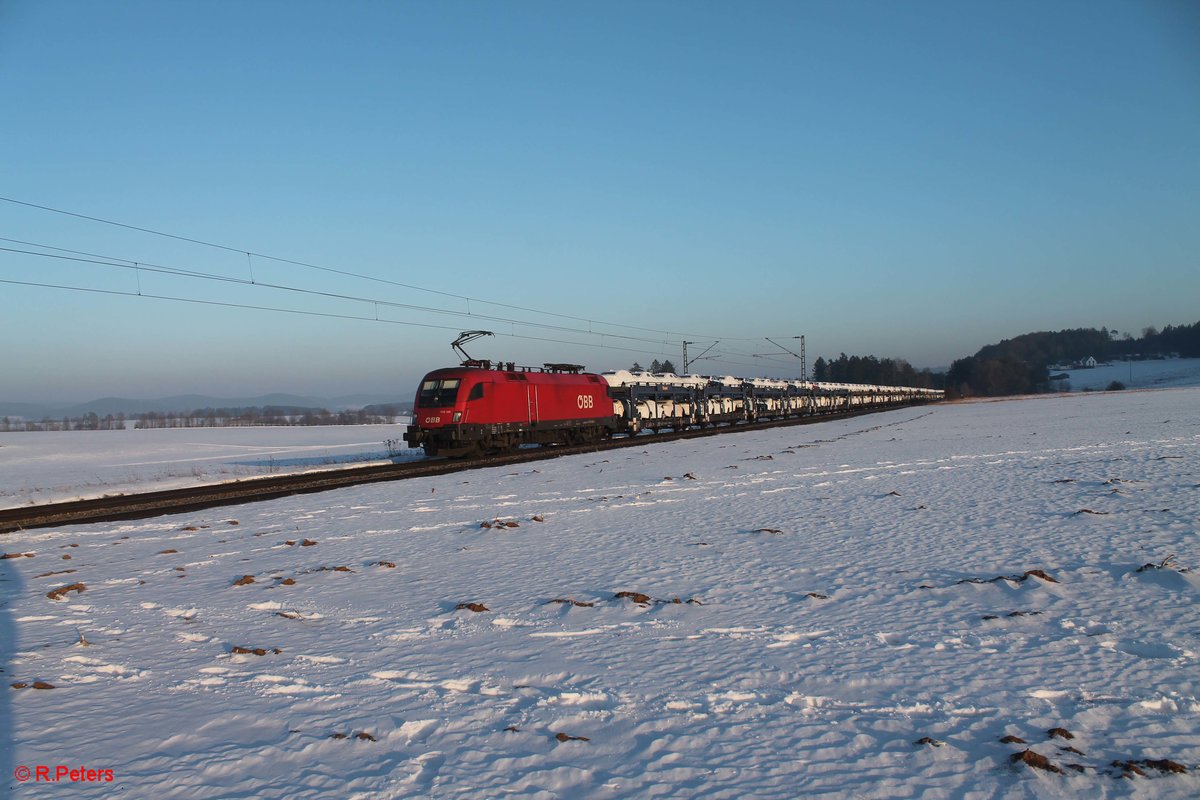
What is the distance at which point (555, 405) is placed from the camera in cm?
3259

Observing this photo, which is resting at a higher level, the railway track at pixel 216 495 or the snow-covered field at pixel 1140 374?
the snow-covered field at pixel 1140 374

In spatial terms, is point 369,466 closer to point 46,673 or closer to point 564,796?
point 46,673

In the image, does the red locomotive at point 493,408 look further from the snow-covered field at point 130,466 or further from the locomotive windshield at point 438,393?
the snow-covered field at point 130,466

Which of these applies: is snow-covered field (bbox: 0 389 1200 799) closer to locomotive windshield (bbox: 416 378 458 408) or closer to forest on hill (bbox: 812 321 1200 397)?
locomotive windshield (bbox: 416 378 458 408)

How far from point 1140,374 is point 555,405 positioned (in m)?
175

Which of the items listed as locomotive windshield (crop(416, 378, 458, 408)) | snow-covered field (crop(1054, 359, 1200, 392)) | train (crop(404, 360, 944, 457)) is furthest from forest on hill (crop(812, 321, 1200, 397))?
locomotive windshield (crop(416, 378, 458, 408))

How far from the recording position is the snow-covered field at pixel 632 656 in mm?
4168

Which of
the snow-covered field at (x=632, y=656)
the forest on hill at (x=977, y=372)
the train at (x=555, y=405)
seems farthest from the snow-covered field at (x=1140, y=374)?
the snow-covered field at (x=632, y=656)

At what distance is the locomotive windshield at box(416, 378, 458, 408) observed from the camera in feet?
87.5

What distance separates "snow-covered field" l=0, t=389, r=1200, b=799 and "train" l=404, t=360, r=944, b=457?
14.5 metres

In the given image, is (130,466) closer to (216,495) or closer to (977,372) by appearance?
(216,495)

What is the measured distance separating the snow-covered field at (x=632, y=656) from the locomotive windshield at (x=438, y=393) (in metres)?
14.6

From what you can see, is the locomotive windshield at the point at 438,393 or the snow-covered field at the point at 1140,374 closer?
the locomotive windshield at the point at 438,393

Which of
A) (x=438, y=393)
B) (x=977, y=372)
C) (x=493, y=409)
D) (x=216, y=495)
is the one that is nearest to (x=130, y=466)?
(x=438, y=393)
